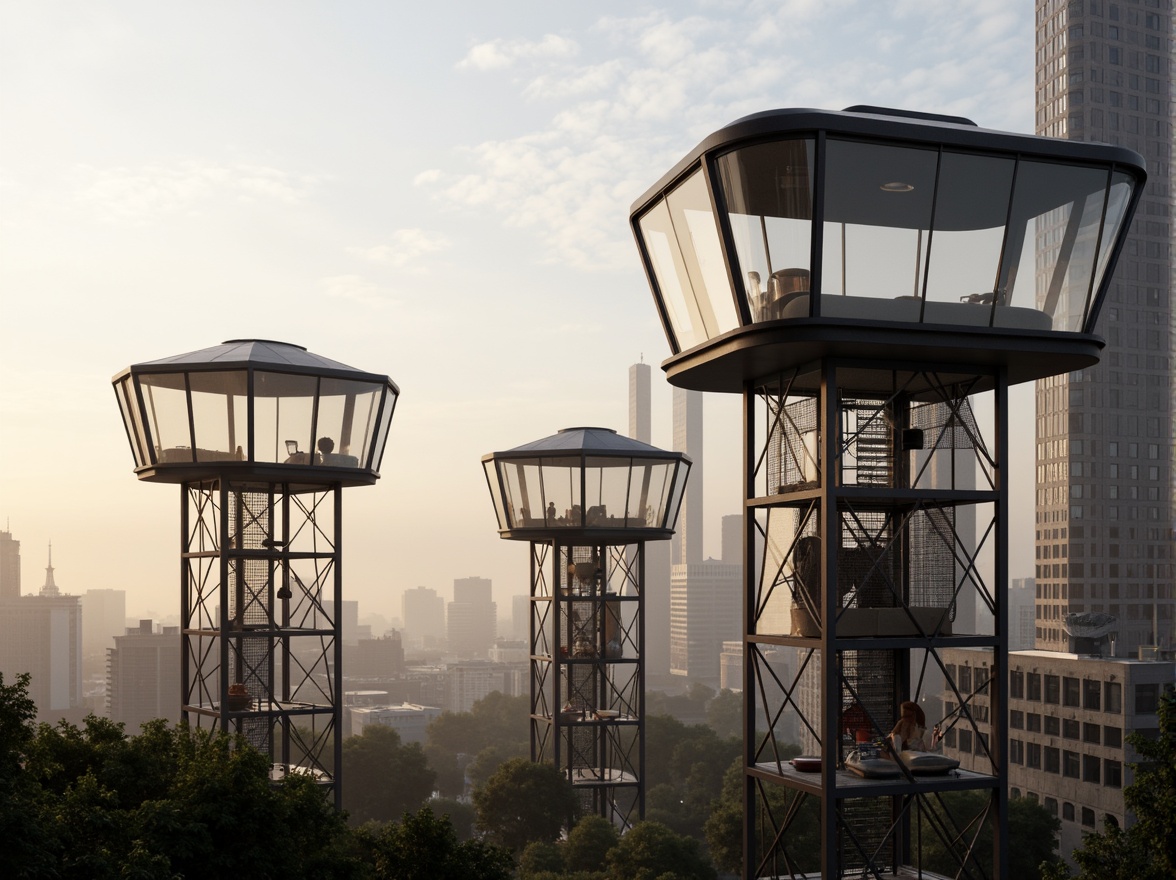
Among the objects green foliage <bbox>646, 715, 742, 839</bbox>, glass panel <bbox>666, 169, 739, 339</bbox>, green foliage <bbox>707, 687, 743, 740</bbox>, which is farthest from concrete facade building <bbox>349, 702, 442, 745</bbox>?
glass panel <bbox>666, 169, 739, 339</bbox>

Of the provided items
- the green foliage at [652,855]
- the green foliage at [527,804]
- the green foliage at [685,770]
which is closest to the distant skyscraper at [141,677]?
the green foliage at [685,770]

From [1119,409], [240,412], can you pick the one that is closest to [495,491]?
[240,412]

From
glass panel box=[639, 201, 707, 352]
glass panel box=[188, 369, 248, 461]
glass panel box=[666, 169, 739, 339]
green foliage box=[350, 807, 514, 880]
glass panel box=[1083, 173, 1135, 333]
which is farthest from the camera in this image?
glass panel box=[188, 369, 248, 461]

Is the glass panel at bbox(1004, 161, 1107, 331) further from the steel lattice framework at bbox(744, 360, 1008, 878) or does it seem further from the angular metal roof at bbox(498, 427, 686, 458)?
the angular metal roof at bbox(498, 427, 686, 458)

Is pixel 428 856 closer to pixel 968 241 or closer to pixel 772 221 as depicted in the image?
pixel 772 221

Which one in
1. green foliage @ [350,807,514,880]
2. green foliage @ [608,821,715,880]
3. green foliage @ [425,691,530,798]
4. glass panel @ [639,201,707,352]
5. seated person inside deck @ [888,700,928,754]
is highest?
glass panel @ [639,201,707,352]

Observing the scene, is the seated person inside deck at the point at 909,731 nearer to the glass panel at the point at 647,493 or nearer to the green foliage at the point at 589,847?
the glass panel at the point at 647,493

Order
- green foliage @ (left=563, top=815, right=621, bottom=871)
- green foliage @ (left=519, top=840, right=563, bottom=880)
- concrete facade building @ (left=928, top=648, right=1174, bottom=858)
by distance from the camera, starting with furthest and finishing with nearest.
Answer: concrete facade building @ (left=928, top=648, right=1174, bottom=858), green foliage @ (left=563, top=815, right=621, bottom=871), green foliage @ (left=519, top=840, right=563, bottom=880)
